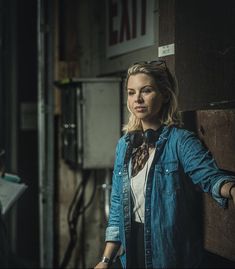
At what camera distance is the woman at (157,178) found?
200cm

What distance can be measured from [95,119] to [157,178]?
6.01ft

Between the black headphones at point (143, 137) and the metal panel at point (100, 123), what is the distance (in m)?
1.66

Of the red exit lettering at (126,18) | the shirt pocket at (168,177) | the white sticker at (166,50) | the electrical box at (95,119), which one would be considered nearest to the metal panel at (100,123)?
the electrical box at (95,119)

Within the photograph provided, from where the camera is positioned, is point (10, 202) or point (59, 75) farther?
point (59, 75)

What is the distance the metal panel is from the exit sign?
23.0 inches

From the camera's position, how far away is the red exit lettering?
8.67ft

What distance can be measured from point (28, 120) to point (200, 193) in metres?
3.19

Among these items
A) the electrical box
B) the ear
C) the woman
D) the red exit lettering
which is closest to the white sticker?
the woman

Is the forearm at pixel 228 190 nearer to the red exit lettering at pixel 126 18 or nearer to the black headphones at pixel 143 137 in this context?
the black headphones at pixel 143 137

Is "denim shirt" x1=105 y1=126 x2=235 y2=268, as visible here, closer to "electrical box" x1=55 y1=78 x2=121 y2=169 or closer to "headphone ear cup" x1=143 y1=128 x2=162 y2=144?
"headphone ear cup" x1=143 y1=128 x2=162 y2=144

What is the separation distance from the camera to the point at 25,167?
197 inches

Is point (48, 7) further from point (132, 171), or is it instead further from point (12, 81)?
point (132, 171)

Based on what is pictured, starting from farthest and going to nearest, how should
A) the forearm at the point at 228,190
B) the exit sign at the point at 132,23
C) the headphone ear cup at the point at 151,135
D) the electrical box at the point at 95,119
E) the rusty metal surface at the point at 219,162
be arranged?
the electrical box at the point at 95,119 → the exit sign at the point at 132,23 → the headphone ear cup at the point at 151,135 → the rusty metal surface at the point at 219,162 → the forearm at the point at 228,190

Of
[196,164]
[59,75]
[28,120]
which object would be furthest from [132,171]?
[28,120]
